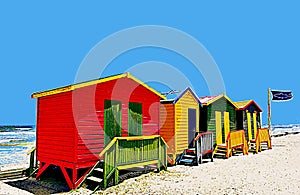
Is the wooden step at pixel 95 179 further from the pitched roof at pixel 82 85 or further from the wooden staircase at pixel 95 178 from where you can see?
the pitched roof at pixel 82 85

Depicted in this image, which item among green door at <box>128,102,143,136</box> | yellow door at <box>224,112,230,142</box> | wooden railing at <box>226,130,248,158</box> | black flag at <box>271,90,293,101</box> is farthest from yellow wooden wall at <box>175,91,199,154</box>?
black flag at <box>271,90,293,101</box>

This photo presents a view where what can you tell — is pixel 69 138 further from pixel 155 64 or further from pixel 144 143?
pixel 155 64

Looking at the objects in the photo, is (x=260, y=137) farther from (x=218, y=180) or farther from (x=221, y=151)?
(x=218, y=180)

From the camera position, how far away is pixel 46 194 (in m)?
8.58

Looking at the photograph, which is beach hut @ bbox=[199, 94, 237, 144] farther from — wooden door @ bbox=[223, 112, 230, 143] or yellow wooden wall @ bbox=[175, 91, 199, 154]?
yellow wooden wall @ bbox=[175, 91, 199, 154]

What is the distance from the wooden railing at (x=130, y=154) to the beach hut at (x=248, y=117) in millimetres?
10931

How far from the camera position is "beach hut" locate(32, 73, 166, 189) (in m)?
9.12

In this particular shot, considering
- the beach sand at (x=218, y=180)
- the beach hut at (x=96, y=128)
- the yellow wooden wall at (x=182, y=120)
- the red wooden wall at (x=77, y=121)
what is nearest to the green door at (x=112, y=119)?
the beach hut at (x=96, y=128)

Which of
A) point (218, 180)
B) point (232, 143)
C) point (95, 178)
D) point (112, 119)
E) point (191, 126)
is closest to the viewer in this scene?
point (95, 178)

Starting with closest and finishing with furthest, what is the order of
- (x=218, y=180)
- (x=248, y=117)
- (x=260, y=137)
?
(x=218, y=180)
(x=260, y=137)
(x=248, y=117)

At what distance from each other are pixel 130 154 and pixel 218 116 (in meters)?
9.36

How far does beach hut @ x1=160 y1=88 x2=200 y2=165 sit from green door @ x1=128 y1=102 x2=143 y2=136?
9.50 feet

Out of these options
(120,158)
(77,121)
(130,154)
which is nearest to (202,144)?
(130,154)

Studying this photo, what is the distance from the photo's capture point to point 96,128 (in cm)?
973
